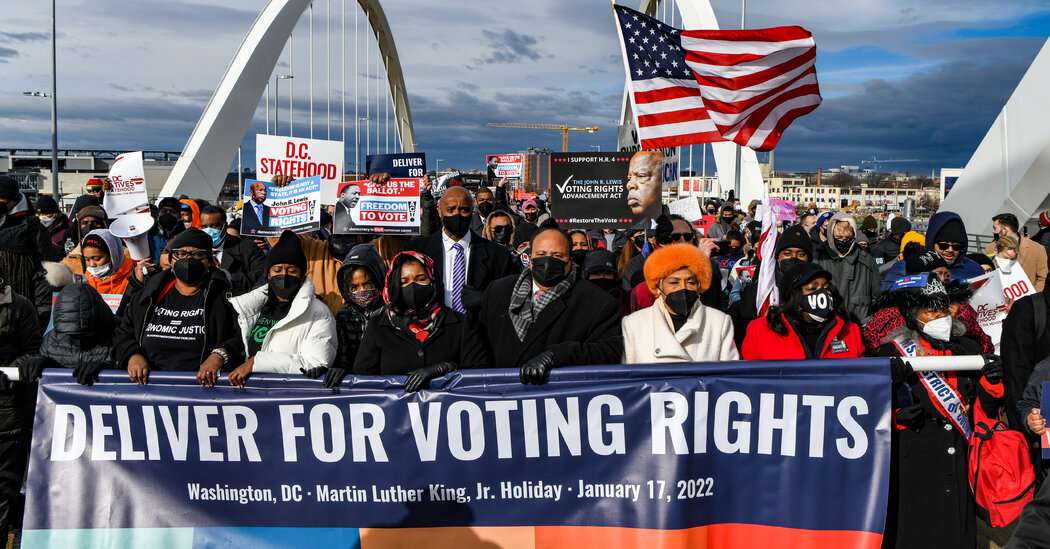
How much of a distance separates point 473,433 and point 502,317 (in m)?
0.76

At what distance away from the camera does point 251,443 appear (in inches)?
148

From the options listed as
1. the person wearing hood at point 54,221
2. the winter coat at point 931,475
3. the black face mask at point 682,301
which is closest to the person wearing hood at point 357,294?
the black face mask at point 682,301

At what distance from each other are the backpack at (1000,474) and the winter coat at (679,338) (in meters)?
1.20

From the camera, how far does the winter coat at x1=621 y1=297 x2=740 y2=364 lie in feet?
12.8

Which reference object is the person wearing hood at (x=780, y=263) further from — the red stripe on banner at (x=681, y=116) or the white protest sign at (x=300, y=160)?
the white protest sign at (x=300, y=160)

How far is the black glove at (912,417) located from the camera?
3588mm

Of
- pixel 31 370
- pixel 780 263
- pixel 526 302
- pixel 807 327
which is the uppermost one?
pixel 780 263

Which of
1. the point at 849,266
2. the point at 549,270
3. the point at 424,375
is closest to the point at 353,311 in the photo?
the point at 424,375

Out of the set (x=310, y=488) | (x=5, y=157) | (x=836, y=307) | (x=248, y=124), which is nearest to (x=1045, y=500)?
(x=836, y=307)

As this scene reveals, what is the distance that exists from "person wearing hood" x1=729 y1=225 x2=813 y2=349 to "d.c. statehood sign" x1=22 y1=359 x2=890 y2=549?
1.70m

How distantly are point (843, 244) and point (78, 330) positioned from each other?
5.90 m

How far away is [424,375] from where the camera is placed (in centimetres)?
363

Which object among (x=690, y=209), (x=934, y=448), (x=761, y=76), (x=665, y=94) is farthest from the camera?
(x=690, y=209)

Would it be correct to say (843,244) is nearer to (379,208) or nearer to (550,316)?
(550,316)
